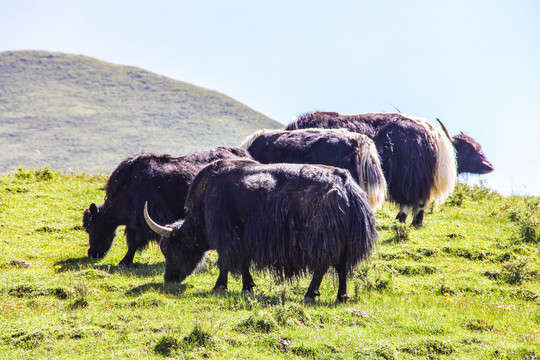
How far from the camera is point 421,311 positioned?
6496mm

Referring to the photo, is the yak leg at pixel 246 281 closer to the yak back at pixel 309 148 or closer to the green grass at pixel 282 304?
the green grass at pixel 282 304

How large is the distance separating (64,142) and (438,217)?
99678 mm

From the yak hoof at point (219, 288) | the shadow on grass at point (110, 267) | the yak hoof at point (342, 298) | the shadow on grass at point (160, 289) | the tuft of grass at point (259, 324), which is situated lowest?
the shadow on grass at point (110, 267)

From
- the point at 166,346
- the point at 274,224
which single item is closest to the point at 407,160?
the point at 274,224

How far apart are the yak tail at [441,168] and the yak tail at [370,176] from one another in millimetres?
2011

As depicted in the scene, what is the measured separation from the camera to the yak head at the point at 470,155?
1441 cm

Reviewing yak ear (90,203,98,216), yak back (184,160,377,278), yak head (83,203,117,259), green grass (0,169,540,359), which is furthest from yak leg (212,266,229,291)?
yak ear (90,203,98,216)

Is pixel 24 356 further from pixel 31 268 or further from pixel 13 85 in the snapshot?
pixel 13 85

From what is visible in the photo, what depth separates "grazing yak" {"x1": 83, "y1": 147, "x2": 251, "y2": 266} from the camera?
9000 mm

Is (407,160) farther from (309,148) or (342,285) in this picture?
(342,285)

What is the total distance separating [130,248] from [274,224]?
10.2 ft

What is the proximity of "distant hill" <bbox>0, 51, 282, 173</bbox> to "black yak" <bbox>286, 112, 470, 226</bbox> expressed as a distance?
249 ft

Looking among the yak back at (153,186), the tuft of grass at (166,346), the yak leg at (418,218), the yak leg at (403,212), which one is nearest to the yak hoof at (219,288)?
the yak back at (153,186)

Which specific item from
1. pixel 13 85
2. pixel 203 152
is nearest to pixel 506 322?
pixel 203 152
